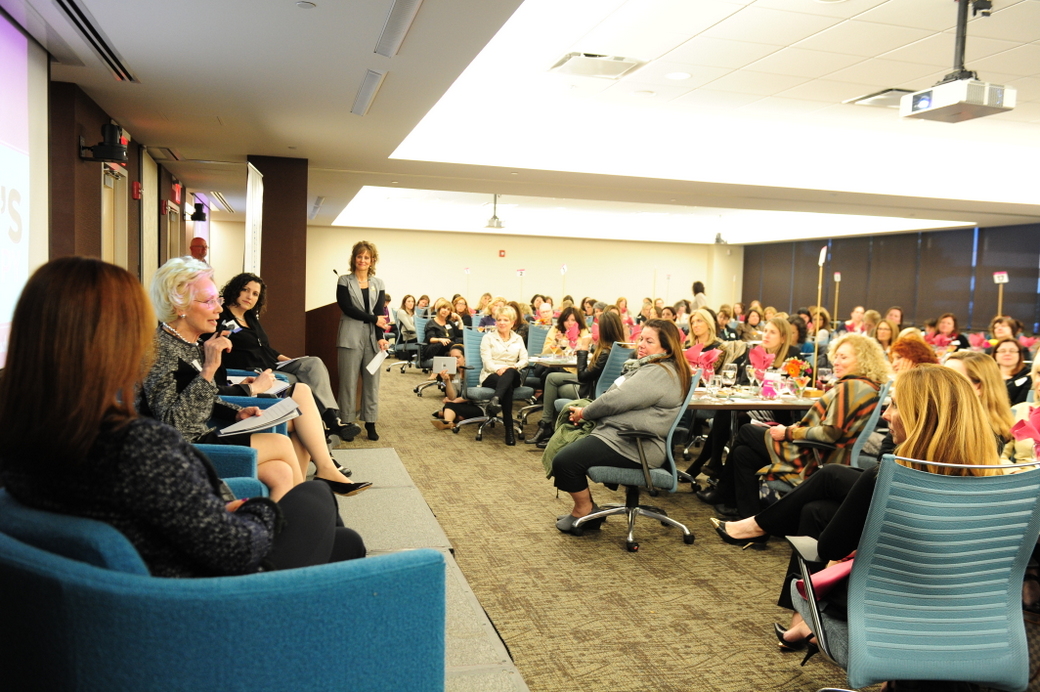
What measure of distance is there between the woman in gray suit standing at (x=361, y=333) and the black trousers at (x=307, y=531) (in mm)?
4741

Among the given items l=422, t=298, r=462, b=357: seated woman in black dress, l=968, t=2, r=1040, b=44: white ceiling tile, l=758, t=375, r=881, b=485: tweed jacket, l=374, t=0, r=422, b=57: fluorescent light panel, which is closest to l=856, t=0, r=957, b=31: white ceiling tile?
l=968, t=2, r=1040, b=44: white ceiling tile

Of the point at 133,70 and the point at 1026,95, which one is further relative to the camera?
the point at 1026,95

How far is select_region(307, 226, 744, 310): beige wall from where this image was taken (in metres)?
18.7

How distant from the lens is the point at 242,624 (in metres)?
1.24

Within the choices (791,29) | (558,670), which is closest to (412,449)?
(558,670)

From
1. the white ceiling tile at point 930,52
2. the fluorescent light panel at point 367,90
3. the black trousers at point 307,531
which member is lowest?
the black trousers at point 307,531

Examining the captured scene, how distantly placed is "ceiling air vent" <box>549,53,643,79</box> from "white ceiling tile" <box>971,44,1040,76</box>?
105 inches

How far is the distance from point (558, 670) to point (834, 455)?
6.70 ft

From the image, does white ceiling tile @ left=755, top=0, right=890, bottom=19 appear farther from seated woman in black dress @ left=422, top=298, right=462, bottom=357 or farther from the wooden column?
seated woman in black dress @ left=422, top=298, right=462, bottom=357

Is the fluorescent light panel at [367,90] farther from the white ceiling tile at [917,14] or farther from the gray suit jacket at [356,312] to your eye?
the white ceiling tile at [917,14]

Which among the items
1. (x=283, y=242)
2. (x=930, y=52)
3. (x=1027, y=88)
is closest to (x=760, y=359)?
(x=930, y=52)

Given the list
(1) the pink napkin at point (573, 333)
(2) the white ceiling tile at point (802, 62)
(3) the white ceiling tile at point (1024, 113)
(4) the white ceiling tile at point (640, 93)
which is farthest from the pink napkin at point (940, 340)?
(4) the white ceiling tile at point (640, 93)

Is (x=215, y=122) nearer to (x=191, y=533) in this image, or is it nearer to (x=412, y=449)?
(x=412, y=449)

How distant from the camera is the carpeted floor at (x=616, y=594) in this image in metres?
2.85
